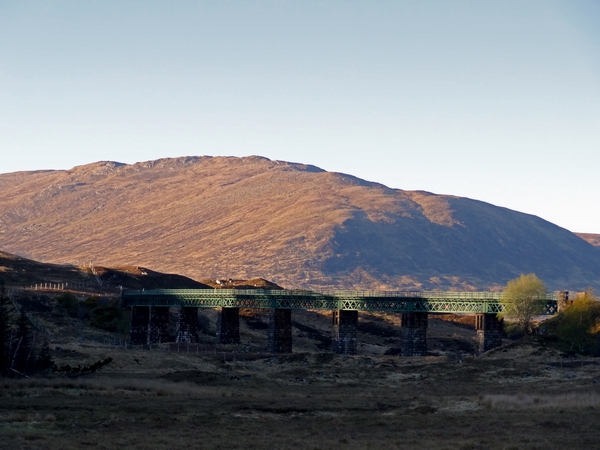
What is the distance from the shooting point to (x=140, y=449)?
4138 cm

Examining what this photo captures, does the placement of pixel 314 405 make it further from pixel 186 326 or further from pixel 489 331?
pixel 186 326

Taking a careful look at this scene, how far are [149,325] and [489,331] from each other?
5393cm

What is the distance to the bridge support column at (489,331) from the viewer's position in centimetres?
11219

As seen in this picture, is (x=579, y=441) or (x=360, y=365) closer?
(x=579, y=441)

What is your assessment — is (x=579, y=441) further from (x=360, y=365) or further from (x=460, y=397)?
(x=360, y=365)

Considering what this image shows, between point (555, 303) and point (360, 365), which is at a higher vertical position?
point (555, 303)

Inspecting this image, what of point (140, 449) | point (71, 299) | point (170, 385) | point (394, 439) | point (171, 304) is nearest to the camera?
point (140, 449)

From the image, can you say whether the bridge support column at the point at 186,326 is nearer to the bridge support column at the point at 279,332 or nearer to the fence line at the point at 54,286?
the bridge support column at the point at 279,332

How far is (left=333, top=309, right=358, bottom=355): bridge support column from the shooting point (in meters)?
119

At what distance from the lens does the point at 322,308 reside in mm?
123750

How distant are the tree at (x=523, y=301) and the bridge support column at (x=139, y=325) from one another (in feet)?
190

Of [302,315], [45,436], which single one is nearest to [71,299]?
[302,315]

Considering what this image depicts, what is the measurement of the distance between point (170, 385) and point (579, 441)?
37.7 metres

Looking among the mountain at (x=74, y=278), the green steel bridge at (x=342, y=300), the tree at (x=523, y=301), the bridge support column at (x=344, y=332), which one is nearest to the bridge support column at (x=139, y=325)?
the green steel bridge at (x=342, y=300)
